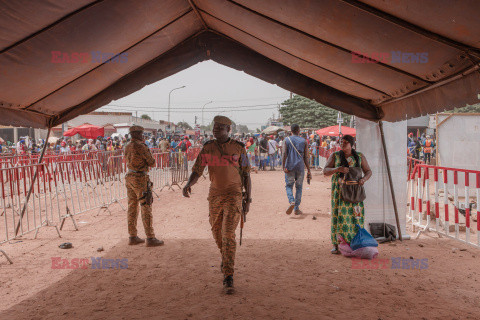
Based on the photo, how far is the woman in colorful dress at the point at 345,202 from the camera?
5.10 metres

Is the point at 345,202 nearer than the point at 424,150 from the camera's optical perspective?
Yes

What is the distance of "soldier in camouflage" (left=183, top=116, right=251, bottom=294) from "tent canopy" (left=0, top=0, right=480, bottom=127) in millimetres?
1456

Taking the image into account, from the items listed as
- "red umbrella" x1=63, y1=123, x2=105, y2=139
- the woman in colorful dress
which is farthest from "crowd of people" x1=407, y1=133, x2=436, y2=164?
"red umbrella" x1=63, y1=123, x2=105, y2=139

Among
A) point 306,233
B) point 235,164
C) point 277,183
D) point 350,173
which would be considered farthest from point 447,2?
point 277,183

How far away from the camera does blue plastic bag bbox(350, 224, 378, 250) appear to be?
5.04 m

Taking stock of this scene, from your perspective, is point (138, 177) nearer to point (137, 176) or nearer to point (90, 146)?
point (137, 176)

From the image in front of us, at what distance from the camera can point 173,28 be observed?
15.9 ft

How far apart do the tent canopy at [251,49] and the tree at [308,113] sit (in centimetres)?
4208

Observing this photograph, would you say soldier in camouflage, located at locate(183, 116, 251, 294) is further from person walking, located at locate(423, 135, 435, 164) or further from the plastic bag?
person walking, located at locate(423, 135, 435, 164)

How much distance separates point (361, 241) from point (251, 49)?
349cm

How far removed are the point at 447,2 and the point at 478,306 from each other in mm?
3130

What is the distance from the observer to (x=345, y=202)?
5133 millimetres

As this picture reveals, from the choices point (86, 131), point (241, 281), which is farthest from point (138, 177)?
point (86, 131)

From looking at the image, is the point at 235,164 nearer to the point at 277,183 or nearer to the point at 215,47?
the point at 215,47
